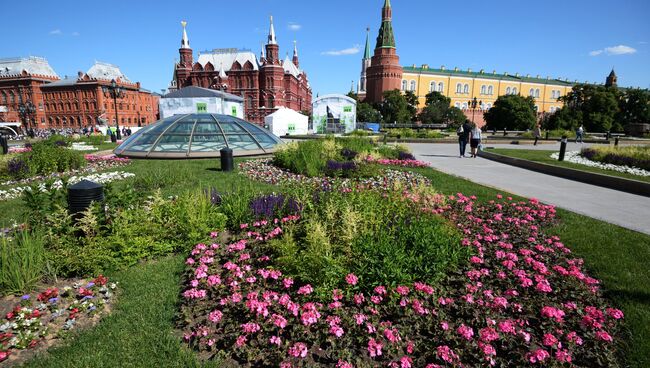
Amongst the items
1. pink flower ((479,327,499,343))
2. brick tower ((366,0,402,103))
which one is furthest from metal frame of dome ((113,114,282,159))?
brick tower ((366,0,402,103))

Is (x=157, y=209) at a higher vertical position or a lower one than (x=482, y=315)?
higher

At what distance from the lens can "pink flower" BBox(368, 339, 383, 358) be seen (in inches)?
103

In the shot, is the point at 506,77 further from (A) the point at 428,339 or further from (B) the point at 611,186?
(A) the point at 428,339

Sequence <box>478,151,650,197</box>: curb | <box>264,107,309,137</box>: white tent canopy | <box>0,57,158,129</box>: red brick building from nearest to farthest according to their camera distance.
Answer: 1. <box>478,151,650,197</box>: curb
2. <box>264,107,309,137</box>: white tent canopy
3. <box>0,57,158,129</box>: red brick building

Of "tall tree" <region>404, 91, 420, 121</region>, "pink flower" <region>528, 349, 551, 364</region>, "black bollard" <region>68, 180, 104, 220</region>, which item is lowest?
"pink flower" <region>528, 349, 551, 364</region>

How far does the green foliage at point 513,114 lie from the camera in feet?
195

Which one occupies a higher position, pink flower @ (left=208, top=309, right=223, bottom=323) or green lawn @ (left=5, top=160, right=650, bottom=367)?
pink flower @ (left=208, top=309, right=223, bottom=323)

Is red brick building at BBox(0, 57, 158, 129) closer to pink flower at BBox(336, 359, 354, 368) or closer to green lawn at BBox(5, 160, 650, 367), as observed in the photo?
green lawn at BBox(5, 160, 650, 367)

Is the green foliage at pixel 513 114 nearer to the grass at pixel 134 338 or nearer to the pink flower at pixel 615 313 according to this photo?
the pink flower at pixel 615 313

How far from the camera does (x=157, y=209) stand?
490cm

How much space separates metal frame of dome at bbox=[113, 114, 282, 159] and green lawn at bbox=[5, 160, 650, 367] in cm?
830

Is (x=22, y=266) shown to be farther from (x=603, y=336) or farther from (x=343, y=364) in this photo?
(x=603, y=336)

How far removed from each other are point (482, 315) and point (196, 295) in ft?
9.62

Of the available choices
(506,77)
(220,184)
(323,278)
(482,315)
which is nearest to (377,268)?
(323,278)
